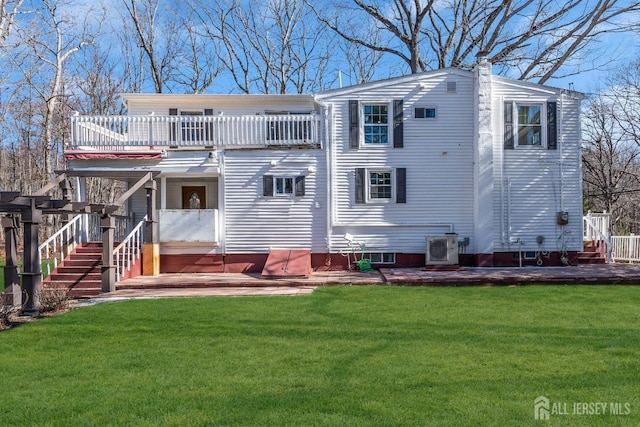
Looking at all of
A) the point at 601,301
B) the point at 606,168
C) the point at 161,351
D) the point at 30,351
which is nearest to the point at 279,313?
the point at 161,351

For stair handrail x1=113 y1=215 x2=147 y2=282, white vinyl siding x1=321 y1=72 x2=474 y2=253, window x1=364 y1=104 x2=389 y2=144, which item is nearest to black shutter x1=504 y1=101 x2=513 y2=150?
white vinyl siding x1=321 y1=72 x2=474 y2=253

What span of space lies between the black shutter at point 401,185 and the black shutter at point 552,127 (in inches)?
177

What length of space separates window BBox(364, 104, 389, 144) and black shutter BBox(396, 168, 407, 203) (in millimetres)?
1079

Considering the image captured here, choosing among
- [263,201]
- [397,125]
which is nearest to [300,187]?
[263,201]

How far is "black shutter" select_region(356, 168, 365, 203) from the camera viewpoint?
49.0 ft

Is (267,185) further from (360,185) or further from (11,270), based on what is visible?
(11,270)

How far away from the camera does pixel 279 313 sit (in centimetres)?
835

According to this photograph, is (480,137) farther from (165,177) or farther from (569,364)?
(569,364)

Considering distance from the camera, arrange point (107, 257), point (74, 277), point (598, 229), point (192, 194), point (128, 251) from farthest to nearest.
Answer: point (192, 194) < point (598, 229) < point (128, 251) < point (74, 277) < point (107, 257)

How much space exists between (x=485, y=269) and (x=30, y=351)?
11431 millimetres

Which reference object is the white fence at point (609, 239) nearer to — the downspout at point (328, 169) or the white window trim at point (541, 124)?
the white window trim at point (541, 124)

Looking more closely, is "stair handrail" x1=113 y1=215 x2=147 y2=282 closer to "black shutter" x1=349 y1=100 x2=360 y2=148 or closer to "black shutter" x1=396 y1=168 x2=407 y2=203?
"black shutter" x1=349 y1=100 x2=360 y2=148

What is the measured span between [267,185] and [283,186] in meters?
0.48

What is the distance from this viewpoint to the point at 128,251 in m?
13.2
